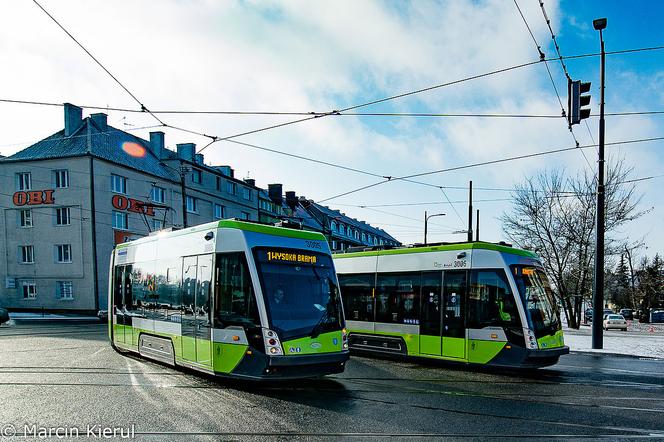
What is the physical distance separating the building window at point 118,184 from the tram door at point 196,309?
3092 cm

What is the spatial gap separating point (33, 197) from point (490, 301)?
121ft

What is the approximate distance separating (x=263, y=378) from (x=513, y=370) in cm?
691

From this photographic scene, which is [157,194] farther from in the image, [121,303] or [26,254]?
[121,303]

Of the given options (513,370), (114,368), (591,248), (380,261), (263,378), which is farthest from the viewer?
(591,248)

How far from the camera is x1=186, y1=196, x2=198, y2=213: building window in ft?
153

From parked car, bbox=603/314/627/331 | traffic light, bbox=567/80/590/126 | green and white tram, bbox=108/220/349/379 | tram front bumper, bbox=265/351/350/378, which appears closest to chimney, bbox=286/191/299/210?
parked car, bbox=603/314/627/331

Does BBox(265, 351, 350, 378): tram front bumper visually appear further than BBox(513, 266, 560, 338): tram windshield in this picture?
No

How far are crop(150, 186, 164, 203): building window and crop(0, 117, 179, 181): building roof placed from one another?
113cm

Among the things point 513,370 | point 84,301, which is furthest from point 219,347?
point 84,301

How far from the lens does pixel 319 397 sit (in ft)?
28.4

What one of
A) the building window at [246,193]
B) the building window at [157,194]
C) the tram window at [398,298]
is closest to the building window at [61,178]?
the building window at [157,194]

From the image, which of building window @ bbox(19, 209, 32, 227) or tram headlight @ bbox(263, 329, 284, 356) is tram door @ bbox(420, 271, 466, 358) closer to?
tram headlight @ bbox(263, 329, 284, 356)

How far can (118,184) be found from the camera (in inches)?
1529

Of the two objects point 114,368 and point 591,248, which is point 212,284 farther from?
point 591,248
